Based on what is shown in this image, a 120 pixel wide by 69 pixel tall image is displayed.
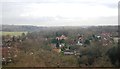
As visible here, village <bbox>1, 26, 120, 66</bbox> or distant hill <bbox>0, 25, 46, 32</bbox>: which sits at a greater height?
distant hill <bbox>0, 25, 46, 32</bbox>

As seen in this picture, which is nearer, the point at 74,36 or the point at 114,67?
the point at 114,67

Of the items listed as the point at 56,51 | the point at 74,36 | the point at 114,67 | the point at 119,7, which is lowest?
the point at 114,67

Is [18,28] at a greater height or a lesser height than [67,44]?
greater

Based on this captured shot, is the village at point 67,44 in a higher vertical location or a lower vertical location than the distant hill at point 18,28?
lower

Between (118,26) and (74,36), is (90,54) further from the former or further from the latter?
(118,26)

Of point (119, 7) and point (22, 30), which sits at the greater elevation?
point (119, 7)

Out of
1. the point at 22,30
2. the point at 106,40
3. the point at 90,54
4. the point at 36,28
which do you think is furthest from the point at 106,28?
the point at 22,30
